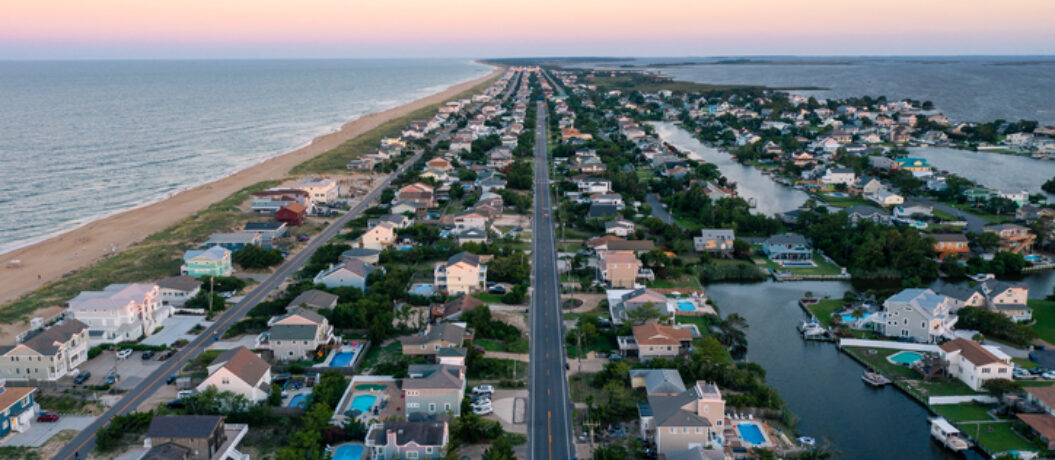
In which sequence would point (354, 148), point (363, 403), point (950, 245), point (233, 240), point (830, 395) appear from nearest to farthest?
point (363, 403) → point (830, 395) → point (950, 245) → point (233, 240) → point (354, 148)

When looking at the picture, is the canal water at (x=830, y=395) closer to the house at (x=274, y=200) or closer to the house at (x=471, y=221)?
the house at (x=471, y=221)

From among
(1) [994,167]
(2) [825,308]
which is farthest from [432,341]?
(1) [994,167]

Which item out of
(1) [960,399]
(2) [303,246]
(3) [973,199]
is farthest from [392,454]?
(3) [973,199]

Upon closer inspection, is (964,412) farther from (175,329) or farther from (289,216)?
(289,216)

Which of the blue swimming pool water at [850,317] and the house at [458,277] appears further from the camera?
the house at [458,277]

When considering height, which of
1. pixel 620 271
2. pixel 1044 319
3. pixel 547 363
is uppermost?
pixel 620 271

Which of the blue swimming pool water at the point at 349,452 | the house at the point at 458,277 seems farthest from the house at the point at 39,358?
the house at the point at 458,277
